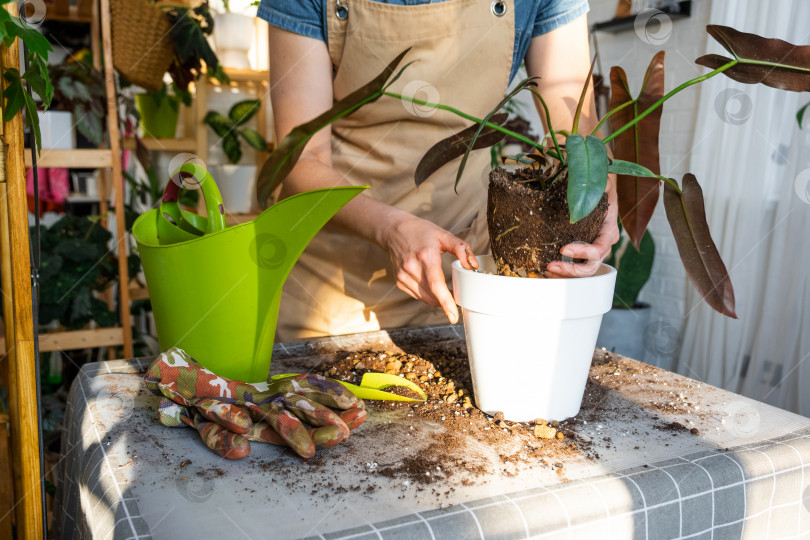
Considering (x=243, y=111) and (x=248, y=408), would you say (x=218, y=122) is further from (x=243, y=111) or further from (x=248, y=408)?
(x=248, y=408)

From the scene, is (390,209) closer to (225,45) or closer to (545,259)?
(545,259)

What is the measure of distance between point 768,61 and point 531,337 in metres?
0.37

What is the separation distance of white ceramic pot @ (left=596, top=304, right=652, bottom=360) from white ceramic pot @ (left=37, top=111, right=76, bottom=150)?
1831 millimetres

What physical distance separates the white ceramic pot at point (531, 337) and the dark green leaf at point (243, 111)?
2007 millimetres

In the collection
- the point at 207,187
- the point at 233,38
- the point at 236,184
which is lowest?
the point at 236,184

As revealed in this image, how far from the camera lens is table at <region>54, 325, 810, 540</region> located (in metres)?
0.48

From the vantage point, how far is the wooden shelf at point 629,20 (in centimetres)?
242

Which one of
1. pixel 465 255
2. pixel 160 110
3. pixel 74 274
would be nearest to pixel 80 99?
pixel 74 274

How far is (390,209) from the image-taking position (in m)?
0.86

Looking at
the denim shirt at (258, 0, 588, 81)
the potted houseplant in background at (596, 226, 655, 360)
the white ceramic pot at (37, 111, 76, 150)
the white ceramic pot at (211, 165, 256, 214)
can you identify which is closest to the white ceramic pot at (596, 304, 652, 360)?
the potted houseplant in background at (596, 226, 655, 360)

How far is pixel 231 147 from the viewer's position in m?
2.53

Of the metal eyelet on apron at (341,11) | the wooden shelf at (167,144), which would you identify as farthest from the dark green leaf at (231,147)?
the metal eyelet on apron at (341,11)

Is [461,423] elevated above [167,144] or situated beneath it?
situated beneath

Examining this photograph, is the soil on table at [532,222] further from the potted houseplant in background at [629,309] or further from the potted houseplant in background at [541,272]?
the potted houseplant in background at [629,309]
